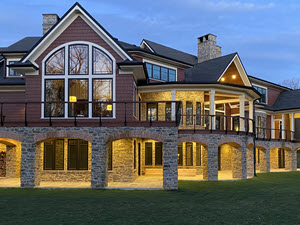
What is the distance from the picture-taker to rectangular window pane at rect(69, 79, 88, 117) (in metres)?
18.2

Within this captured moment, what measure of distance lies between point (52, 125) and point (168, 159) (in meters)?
6.11

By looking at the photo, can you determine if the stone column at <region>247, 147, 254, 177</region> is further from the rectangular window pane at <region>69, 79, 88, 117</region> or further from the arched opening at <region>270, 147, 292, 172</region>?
the rectangular window pane at <region>69, 79, 88, 117</region>

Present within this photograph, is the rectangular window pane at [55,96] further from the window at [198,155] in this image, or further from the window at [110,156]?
the window at [198,155]

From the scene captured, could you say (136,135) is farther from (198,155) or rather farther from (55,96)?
(198,155)

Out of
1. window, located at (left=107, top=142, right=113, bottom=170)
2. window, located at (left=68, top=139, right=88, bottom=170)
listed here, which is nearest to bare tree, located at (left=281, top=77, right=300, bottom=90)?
window, located at (left=107, top=142, right=113, bottom=170)

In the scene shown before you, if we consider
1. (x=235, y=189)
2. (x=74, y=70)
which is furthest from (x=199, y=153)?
(x=74, y=70)

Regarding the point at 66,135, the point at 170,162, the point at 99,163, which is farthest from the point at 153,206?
the point at 66,135

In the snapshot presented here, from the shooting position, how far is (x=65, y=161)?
18500 mm

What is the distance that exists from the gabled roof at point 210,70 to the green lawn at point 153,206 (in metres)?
8.90

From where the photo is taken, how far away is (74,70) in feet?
60.7

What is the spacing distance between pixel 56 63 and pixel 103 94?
322cm

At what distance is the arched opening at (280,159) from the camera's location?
30.0m

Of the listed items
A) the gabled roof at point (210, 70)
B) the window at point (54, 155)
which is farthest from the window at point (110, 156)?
the gabled roof at point (210, 70)

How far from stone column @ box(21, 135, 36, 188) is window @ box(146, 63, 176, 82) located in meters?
10.1
